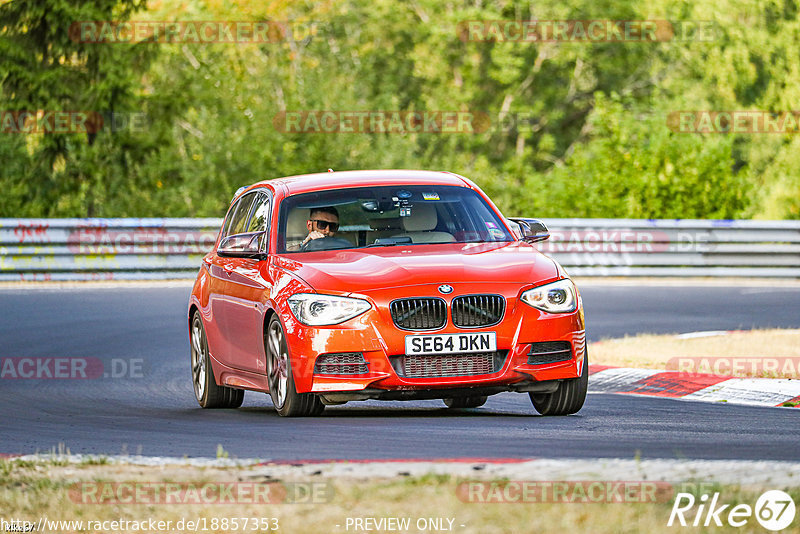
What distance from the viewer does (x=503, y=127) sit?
5297 centimetres

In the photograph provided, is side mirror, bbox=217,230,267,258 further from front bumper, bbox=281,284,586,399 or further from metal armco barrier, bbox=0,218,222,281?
metal armco barrier, bbox=0,218,222,281

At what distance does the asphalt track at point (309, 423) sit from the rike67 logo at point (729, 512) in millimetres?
1606

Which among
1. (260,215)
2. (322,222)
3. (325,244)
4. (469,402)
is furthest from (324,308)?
(469,402)

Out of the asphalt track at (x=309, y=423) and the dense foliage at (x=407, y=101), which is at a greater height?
the asphalt track at (x=309, y=423)

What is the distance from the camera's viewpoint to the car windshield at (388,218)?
1068 cm

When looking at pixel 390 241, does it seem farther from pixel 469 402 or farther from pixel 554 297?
pixel 469 402

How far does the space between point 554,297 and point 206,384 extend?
3322 millimetres

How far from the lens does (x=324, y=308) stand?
9.53 meters

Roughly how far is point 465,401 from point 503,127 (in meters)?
41.6

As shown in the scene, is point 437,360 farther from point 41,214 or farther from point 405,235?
point 41,214

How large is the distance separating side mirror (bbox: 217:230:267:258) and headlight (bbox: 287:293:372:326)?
3.27ft

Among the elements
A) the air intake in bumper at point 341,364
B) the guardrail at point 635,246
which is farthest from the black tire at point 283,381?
the guardrail at point 635,246

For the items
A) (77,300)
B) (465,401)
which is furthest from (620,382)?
(77,300)

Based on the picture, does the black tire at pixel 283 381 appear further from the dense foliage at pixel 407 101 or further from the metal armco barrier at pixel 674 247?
the dense foliage at pixel 407 101
